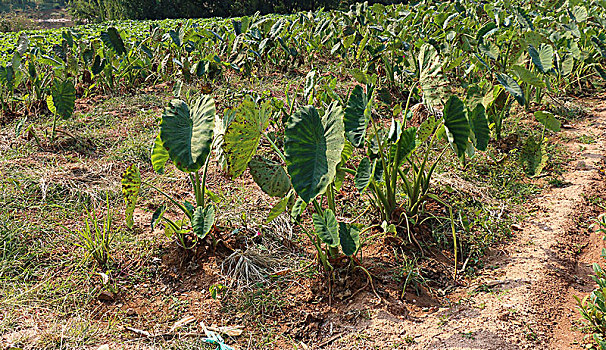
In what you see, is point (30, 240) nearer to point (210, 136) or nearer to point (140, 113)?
point (210, 136)

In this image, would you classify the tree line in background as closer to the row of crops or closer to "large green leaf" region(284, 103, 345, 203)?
the row of crops

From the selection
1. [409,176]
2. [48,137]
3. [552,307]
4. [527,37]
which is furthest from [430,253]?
[48,137]

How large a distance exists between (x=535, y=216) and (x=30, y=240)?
96.6 inches

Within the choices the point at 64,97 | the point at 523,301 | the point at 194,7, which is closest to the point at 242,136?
the point at 523,301

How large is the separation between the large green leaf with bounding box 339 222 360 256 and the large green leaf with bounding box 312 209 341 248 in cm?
4

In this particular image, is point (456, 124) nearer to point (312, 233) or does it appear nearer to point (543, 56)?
point (312, 233)

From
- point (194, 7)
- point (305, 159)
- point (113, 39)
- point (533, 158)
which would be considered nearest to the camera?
point (305, 159)

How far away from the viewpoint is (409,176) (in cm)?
284

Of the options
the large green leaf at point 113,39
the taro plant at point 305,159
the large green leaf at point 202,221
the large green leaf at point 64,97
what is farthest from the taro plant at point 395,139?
the large green leaf at point 113,39

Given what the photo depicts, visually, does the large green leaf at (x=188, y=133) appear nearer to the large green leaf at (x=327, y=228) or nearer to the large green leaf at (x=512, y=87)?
the large green leaf at (x=327, y=228)

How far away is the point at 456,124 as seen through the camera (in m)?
1.92

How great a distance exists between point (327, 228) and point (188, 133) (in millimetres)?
624

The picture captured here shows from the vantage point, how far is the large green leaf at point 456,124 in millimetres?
1895

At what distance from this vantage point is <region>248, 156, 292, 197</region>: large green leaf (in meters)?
1.89
